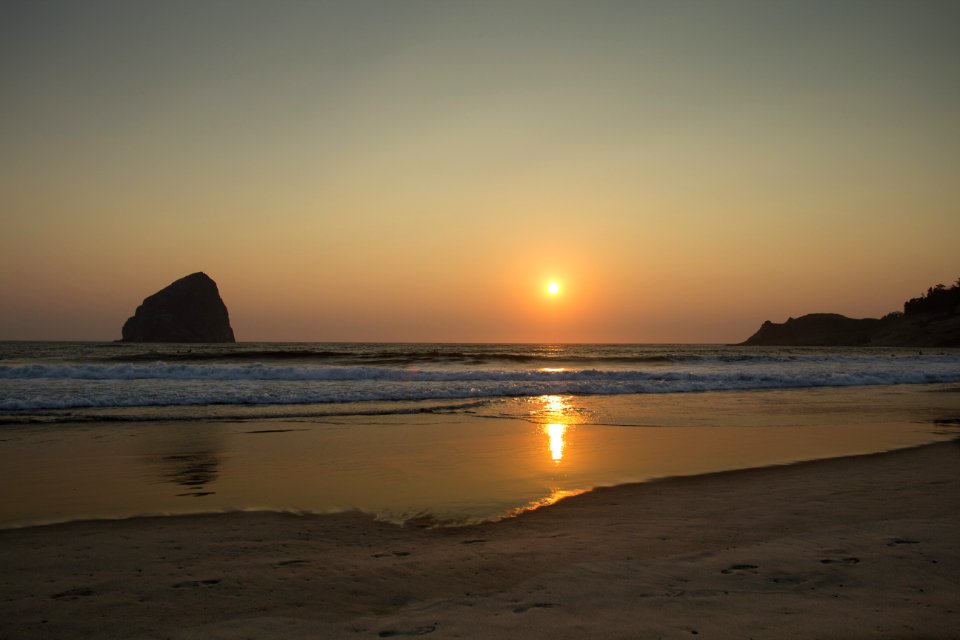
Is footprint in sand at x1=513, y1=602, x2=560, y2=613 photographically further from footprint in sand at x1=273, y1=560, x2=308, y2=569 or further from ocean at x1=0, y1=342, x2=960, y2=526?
ocean at x1=0, y1=342, x2=960, y2=526

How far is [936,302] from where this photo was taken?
334ft

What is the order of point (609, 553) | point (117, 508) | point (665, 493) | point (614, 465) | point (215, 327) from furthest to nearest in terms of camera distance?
point (215, 327)
point (614, 465)
point (665, 493)
point (117, 508)
point (609, 553)

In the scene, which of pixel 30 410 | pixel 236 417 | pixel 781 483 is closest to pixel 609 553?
pixel 781 483

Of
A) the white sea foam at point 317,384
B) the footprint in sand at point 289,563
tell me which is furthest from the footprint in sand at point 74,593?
the white sea foam at point 317,384

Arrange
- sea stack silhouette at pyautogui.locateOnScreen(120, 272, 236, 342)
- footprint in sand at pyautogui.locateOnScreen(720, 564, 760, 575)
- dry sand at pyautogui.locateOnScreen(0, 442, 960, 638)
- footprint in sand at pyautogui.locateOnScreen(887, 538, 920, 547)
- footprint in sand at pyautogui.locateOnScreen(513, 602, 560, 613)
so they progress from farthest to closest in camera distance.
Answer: sea stack silhouette at pyautogui.locateOnScreen(120, 272, 236, 342)
footprint in sand at pyautogui.locateOnScreen(887, 538, 920, 547)
footprint in sand at pyautogui.locateOnScreen(720, 564, 760, 575)
footprint in sand at pyautogui.locateOnScreen(513, 602, 560, 613)
dry sand at pyautogui.locateOnScreen(0, 442, 960, 638)

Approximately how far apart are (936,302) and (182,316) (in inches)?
6312

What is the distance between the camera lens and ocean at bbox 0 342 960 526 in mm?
6805

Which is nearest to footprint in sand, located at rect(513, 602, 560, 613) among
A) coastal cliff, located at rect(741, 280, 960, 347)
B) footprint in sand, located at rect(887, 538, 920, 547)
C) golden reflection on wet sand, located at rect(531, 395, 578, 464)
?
footprint in sand, located at rect(887, 538, 920, 547)

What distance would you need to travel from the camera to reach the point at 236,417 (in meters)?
14.4

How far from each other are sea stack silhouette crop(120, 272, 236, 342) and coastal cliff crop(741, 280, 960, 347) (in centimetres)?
13804

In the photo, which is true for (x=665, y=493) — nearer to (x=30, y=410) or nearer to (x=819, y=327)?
(x=30, y=410)

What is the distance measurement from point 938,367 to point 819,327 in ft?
355

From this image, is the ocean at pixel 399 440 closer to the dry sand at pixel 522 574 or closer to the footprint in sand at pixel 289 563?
the dry sand at pixel 522 574

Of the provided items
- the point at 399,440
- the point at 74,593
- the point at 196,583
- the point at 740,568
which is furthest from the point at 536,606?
the point at 399,440
